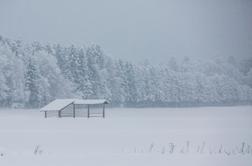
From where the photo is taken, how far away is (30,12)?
37406mm

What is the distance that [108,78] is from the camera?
1690 inches

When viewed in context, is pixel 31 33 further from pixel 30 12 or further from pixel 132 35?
pixel 132 35

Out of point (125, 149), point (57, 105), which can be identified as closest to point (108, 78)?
point (57, 105)

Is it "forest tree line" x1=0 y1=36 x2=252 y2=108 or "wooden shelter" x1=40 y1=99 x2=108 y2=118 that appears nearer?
"wooden shelter" x1=40 y1=99 x2=108 y2=118

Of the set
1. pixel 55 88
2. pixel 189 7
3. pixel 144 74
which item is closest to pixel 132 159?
pixel 189 7

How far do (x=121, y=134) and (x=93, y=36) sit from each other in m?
29.3

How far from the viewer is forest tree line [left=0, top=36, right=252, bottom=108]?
1404 inches

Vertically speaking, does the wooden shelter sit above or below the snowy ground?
below

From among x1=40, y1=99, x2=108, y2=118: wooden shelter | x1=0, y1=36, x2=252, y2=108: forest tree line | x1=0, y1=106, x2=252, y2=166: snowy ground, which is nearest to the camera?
x1=0, y1=106, x2=252, y2=166: snowy ground

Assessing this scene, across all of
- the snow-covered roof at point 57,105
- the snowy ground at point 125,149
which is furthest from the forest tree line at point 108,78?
the snowy ground at point 125,149

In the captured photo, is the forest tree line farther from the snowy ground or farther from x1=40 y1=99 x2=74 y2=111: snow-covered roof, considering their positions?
the snowy ground

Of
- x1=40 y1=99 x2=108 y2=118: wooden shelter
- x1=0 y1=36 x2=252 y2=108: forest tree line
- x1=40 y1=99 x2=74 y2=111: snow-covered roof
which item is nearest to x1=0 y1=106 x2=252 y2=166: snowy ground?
x1=40 y1=99 x2=108 y2=118: wooden shelter

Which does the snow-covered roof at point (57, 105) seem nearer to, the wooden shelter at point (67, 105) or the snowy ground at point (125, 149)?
the wooden shelter at point (67, 105)

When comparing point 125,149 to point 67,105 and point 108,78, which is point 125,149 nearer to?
point 67,105
